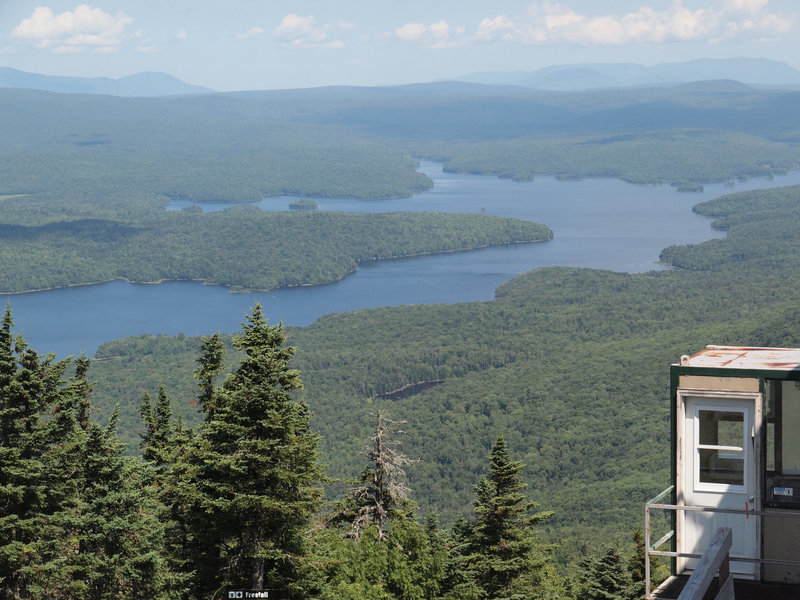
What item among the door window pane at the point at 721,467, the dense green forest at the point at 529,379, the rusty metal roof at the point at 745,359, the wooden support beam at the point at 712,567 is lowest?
the dense green forest at the point at 529,379

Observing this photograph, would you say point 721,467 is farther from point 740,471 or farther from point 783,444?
point 783,444

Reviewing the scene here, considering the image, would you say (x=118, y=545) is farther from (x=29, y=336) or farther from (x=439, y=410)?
(x=29, y=336)

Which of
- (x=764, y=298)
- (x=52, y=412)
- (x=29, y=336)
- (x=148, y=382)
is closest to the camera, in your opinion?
(x=52, y=412)

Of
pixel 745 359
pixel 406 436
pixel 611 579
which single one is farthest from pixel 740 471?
pixel 406 436

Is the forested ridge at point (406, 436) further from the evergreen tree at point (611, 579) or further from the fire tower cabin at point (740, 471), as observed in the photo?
the fire tower cabin at point (740, 471)

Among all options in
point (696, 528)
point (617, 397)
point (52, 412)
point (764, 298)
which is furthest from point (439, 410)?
point (696, 528)

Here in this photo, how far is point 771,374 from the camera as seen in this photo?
12172 millimetres

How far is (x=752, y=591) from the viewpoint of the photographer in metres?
12.0

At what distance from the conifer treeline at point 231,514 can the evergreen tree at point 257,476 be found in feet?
0.10

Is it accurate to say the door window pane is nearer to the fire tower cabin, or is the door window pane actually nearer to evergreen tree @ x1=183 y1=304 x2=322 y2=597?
the fire tower cabin

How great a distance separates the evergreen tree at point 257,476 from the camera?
61.2 ft

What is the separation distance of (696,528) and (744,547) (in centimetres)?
62

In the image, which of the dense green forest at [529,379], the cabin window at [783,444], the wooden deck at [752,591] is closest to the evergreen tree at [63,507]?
the wooden deck at [752,591]

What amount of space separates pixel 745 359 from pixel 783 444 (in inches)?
51.6
